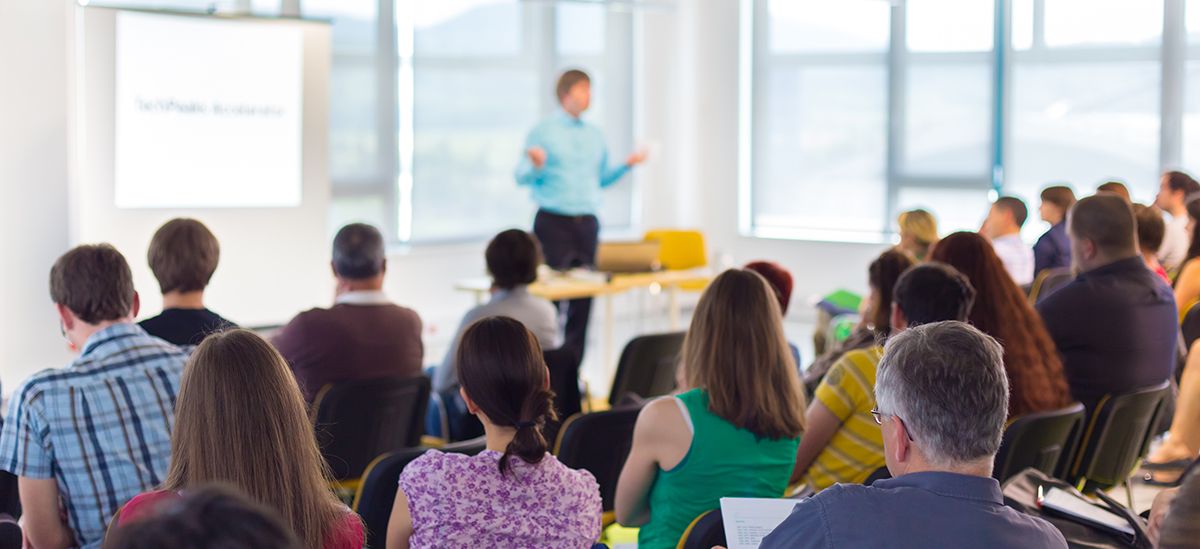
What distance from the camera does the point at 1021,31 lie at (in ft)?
30.4

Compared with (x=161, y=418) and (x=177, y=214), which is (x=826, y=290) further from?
(x=161, y=418)

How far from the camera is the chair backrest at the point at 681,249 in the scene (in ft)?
28.5

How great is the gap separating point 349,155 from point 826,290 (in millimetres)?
4112

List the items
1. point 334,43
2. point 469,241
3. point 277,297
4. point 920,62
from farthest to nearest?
point 920,62, point 469,241, point 334,43, point 277,297

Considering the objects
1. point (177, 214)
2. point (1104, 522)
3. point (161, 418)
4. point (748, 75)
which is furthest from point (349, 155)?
point (1104, 522)

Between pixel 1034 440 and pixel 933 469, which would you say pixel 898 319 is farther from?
pixel 933 469

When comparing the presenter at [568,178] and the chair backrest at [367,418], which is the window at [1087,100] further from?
the chair backrest at [367,418]

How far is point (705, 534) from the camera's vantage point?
8.02ft

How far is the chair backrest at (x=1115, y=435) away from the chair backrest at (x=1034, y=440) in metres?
0.39

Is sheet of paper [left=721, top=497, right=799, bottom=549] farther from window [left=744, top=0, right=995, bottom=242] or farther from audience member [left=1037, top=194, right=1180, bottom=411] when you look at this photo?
window [left=744, top=0, right=995, bottom=242]

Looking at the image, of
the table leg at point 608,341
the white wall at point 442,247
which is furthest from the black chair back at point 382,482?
the table leg at point 608,341

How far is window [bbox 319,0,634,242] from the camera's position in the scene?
328 inches

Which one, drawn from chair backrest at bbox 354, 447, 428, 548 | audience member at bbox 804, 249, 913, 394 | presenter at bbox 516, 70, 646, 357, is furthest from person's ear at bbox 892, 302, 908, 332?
presenter at bbox 516, 70, 646, 357

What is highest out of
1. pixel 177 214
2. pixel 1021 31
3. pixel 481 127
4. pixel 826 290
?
pixel 1021 31
